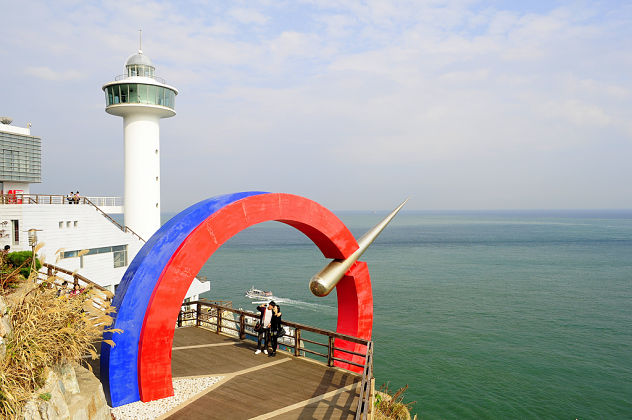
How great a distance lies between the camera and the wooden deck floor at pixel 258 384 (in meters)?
9.09

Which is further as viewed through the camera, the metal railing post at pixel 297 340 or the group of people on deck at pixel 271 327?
the group of people on deck at pixel 271 327

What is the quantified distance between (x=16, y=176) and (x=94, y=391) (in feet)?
95.9

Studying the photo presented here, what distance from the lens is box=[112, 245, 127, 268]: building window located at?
27594 mm

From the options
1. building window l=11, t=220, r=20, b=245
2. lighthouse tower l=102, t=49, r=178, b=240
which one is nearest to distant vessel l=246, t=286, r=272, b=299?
lighthouse tower l=102, t=49, r=178, b=240

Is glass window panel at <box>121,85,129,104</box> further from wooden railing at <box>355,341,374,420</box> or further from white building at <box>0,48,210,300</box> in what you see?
wooden railing at <box>355,341,374,420</box>

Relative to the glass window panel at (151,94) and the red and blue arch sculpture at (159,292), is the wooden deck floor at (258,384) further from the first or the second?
the glass window panel at (151,94)

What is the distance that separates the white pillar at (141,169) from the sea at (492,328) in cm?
1836

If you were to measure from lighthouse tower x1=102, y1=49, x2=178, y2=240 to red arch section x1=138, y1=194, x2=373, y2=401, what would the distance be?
1965cm

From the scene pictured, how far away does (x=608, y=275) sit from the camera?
203ft

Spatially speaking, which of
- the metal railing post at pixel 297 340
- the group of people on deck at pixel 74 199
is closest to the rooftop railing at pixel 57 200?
the group of people on deck at pixel 74 199

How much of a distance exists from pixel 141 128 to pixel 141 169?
2.72 meters


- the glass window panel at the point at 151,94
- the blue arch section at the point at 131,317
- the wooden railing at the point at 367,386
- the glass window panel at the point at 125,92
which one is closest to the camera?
the wooden railing at the point at 367,386

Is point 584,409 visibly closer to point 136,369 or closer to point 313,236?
point 313,236

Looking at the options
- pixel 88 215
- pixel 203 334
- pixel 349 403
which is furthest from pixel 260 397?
pixel 88 215
